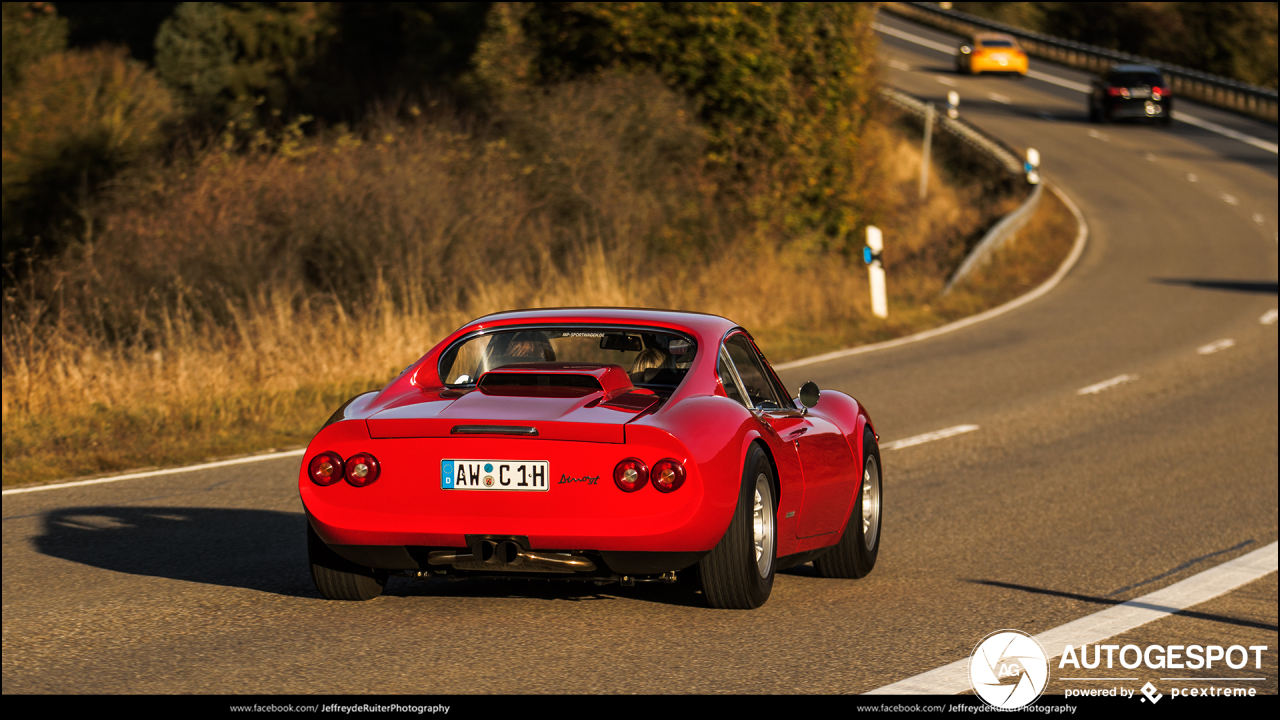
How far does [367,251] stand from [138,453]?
24.7ft

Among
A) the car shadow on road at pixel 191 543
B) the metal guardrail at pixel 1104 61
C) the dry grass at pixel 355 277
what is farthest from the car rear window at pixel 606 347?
the metal guardrail at pixel 1104 61

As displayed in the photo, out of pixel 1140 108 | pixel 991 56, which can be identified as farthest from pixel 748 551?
pixel 991 56

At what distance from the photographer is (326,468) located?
604cm

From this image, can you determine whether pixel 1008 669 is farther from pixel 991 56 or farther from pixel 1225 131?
pixel 991 56

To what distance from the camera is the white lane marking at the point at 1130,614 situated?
17.9ft

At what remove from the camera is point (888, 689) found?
17.5ft

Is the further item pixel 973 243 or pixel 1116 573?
pixel 973 243

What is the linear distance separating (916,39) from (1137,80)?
23.6 metres

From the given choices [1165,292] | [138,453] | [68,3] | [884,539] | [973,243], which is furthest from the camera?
[68,3]

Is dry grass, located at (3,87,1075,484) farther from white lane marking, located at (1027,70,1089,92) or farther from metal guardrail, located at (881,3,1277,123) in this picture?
white lane marking, located at (1027,70,1089,92)

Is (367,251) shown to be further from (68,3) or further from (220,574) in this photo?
(68,3)

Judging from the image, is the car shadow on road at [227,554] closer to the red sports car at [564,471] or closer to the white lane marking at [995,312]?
the red sports car at [564,471]

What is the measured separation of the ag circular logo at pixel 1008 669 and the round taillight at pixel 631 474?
1391 mm

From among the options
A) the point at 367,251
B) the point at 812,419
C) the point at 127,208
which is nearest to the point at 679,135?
the point at 367,251
